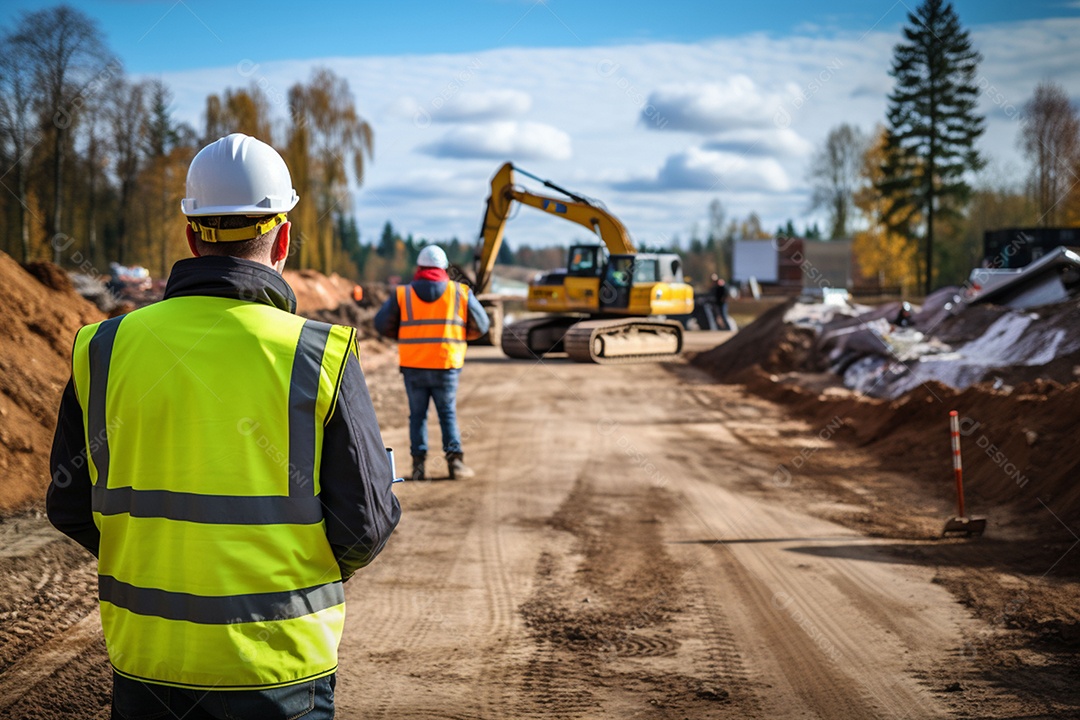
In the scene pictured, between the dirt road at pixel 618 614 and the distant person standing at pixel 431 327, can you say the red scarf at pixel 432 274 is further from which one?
the dirt road at pixel 618 614

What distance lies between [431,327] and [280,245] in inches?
263

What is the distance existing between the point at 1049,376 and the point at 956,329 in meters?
5.06

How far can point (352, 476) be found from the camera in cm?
215

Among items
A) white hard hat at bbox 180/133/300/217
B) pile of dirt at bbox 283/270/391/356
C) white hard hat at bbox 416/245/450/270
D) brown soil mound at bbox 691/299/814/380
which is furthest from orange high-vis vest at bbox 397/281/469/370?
pile of dirt at bbox 283/270/391/356

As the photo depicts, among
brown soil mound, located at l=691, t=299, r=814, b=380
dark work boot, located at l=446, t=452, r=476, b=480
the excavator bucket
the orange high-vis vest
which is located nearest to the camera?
the excavator bucket

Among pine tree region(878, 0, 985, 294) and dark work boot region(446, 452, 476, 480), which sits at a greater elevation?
pine tree region(878, 0, 985, 294)

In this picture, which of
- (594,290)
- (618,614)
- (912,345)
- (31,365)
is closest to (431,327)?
(31,365)

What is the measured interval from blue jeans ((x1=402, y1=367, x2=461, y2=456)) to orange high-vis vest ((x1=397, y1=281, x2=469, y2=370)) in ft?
0.37

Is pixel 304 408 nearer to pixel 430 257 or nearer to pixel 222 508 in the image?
pixel 222 508

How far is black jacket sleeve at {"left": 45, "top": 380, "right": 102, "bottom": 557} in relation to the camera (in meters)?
2.23

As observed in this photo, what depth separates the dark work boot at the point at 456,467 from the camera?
9.66m

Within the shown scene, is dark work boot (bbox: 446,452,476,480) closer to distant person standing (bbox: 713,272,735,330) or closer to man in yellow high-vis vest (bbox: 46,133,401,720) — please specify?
man in yellow high-vis vest (bbox: 46,133,401,720)

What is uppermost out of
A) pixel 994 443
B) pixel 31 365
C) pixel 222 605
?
pixel 31 365

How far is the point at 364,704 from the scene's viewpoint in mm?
4285
